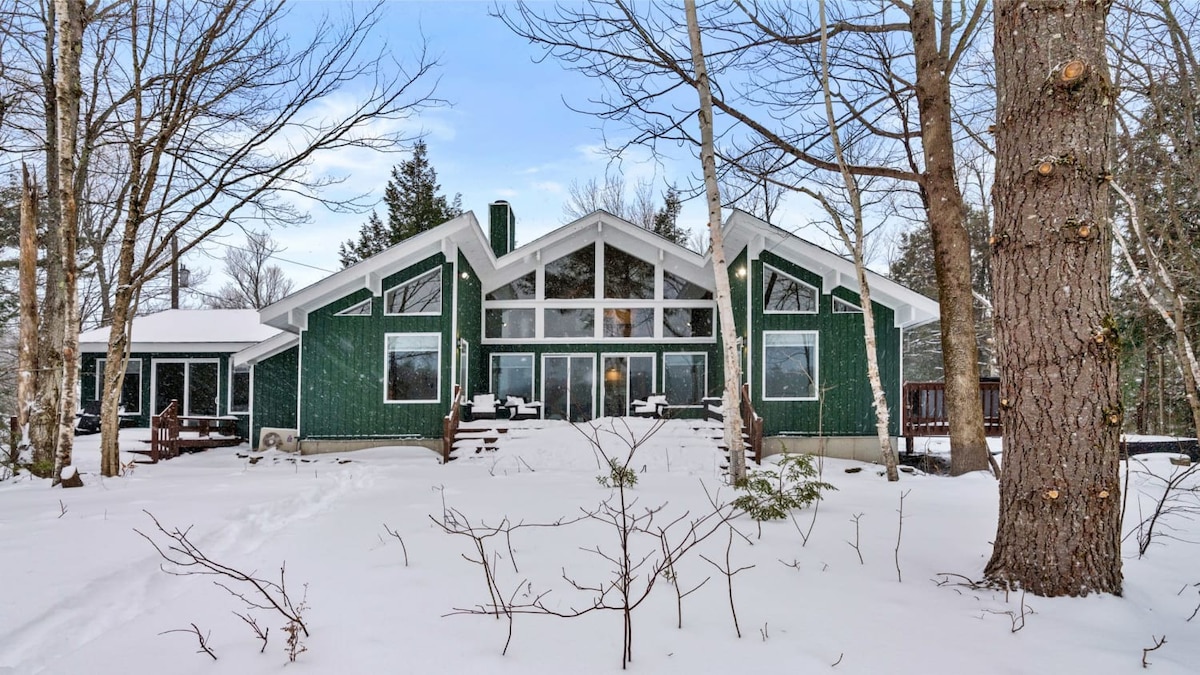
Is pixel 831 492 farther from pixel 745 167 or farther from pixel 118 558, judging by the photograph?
pixel 118 558

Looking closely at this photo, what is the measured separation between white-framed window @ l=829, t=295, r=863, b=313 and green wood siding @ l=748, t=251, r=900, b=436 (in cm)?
7

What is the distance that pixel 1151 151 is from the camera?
360 inches

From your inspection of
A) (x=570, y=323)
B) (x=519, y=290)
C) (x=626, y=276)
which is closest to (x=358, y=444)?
(x=519, y=290)

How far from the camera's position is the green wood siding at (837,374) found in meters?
10.9

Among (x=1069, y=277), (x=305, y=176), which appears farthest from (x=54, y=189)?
(x=1069, y=277)

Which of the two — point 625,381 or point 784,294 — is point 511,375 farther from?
point 784,294

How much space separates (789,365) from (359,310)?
8288 mm

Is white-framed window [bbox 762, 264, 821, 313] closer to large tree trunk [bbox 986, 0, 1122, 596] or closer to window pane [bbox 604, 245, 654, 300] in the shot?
window pane [bbox 604, 245, 654, 300]

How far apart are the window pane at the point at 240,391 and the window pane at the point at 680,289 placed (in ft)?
33.8

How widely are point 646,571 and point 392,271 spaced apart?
9537mm

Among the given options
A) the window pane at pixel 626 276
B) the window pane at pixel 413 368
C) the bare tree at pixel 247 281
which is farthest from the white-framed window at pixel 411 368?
the bare tree at pixel 247 281

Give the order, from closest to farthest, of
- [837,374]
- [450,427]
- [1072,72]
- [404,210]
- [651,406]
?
1. [1072,72]
2. [450,427]
3. [837,374]
4. [651,406]
5. [404,210]

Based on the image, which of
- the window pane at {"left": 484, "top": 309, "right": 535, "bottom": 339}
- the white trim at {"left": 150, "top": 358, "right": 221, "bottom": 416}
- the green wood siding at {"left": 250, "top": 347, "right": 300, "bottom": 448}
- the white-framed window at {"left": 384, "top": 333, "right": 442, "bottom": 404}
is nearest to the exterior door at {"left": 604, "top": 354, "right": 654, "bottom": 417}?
the window pane at {"left": 484, "top": 309, "right": 535, "bottom": 339}

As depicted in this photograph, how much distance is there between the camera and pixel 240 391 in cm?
1427
